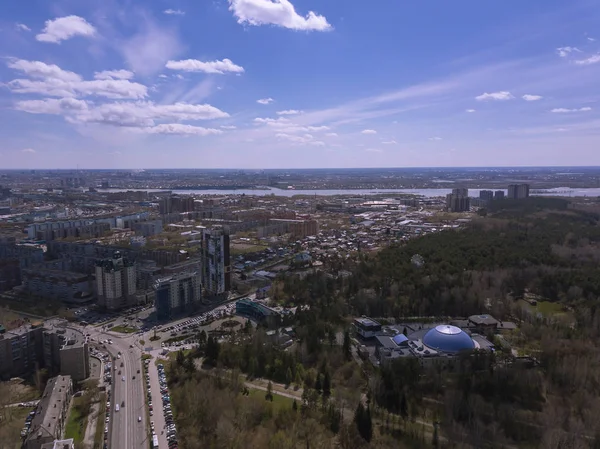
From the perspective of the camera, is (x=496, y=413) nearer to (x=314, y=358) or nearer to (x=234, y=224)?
(x=314, y=358)

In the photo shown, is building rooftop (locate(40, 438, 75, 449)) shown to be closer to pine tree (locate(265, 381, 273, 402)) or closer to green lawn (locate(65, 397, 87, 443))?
green lawn (locate(65, 397, 87, 443))

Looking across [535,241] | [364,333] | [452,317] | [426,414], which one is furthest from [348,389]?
[535,241]

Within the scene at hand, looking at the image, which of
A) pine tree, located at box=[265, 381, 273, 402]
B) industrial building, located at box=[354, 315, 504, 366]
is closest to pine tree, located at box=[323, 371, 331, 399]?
pine tree, located at box=[265, 381, 273, 402]

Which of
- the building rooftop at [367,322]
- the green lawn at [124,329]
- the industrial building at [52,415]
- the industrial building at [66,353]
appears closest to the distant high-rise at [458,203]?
the building rooftop at [367,322]

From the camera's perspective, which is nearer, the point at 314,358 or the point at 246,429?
the point at 246,429

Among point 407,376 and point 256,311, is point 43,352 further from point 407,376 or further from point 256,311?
point 407,376

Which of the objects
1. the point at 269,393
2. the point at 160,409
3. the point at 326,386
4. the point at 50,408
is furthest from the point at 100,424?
the point at 326,386

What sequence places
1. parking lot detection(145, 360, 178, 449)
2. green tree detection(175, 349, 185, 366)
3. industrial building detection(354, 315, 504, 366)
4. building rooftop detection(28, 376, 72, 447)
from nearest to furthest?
building rooftop detection(28, 376, 72, 447) → parking lot detection(145, 360, 178, 449) → green tree detection(175, 349, 185, 366) → industrial building detection(354, 315, 504, 366)
